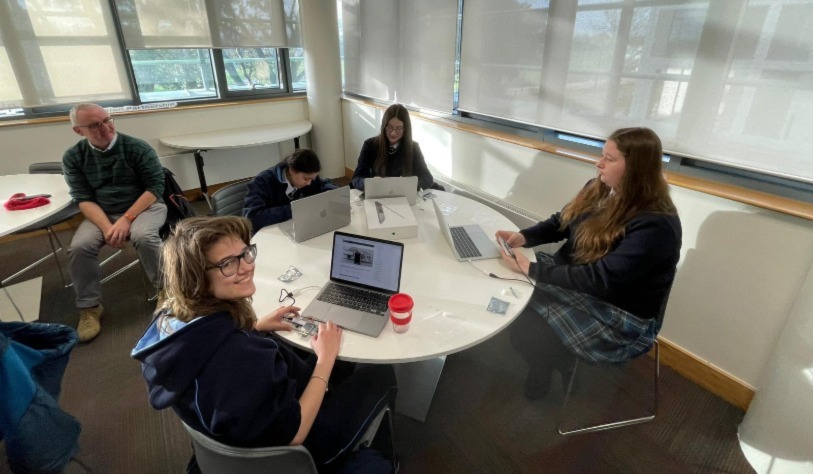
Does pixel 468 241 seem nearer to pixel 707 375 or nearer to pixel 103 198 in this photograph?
pixel 707 375

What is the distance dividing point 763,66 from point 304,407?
196 cm

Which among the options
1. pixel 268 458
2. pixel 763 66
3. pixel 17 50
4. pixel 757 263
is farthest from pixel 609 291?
pixel 17 50

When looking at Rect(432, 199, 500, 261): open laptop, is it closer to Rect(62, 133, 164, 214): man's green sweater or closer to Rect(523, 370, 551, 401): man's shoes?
Rect(523, 370, 551, 401): man's shoes

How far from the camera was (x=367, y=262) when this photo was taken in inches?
56.3

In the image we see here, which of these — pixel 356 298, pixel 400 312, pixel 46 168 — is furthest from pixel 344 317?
pixel 46 168

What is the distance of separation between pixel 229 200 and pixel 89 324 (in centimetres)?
111

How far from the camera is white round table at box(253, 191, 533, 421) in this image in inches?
48.0

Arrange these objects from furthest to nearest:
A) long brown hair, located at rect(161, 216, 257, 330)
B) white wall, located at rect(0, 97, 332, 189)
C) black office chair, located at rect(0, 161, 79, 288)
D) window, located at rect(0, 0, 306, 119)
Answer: white wall, located at rect(0, 97, 332, 189), window, located at rect(0, 0, 306, 119), black office chair, located at rect(0, 161, 79, 288), long brown hair, located at rect(161, 216, 257, 330)

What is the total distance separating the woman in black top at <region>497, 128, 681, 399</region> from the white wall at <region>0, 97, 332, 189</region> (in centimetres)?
342

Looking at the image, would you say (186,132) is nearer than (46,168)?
No

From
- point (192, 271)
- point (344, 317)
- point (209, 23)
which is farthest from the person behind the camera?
point (209, 23)

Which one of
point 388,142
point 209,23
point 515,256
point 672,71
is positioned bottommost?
point 515,256

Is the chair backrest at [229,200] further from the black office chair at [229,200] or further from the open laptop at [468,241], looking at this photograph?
the open laptop at [468,241]

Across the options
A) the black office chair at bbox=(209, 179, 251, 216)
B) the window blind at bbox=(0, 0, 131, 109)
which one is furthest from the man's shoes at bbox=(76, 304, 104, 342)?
the window blind at bbox=(0, 0, 131, 109)
